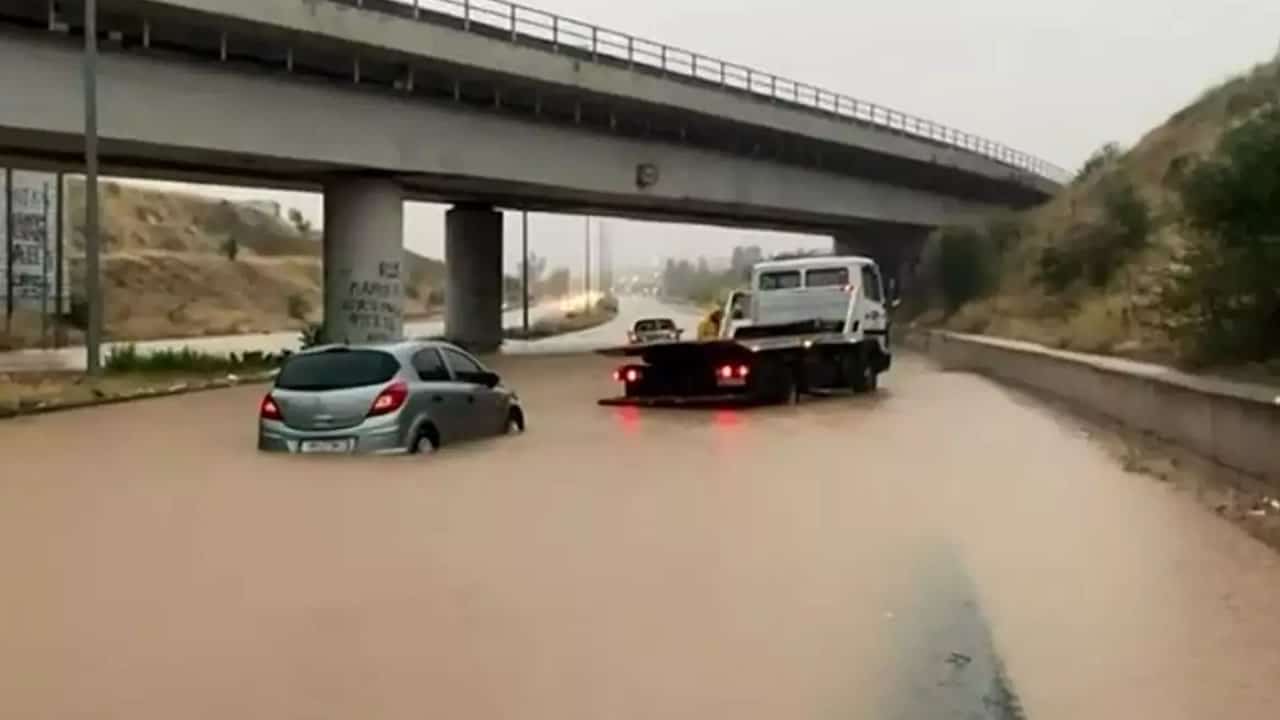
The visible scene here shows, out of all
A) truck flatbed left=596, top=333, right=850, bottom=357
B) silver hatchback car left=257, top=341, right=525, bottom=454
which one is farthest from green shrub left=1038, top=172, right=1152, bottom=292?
silver hatchback car left=257, top=341, right=525, bottom=454

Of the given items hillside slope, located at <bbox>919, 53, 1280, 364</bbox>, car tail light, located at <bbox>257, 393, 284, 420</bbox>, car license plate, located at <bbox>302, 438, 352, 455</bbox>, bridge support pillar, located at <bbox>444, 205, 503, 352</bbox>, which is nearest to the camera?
car license plate, located at <bbox>302, 438, 352, 455</bbox>

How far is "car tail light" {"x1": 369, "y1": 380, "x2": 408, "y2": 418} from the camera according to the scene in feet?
56.6

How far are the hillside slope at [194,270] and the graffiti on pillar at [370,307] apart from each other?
21446mm

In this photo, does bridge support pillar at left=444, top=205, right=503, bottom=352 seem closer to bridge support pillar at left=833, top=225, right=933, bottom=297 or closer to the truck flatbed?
bridge support pillar at left=833, top=225, right=933, bottom=297

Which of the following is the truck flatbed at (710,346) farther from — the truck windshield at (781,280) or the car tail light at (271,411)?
the car tail light at (271,411)

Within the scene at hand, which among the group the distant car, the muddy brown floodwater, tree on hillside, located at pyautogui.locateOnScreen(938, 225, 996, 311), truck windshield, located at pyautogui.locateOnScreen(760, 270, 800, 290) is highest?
tree on hillside, located at pyautogui.locateOnScreen(938, 225, 996, 311)

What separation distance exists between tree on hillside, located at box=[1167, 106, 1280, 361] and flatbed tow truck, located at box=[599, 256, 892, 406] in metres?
7.10

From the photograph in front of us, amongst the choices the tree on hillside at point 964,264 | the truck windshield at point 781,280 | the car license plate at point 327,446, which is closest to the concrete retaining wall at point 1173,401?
the truck windshield at point 781,280

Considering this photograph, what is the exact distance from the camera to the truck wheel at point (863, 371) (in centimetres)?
3061

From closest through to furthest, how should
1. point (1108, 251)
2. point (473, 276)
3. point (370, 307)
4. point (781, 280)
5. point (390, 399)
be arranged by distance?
point (390, 399), point (781, 280), point (370, 307), point (1108, 251), point (473, 276)

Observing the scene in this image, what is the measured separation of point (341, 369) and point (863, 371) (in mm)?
15521

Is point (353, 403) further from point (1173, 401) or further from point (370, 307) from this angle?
point (370, 307)

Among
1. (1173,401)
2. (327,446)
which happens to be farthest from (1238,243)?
(327,446)

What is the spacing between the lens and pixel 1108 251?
164 ft
